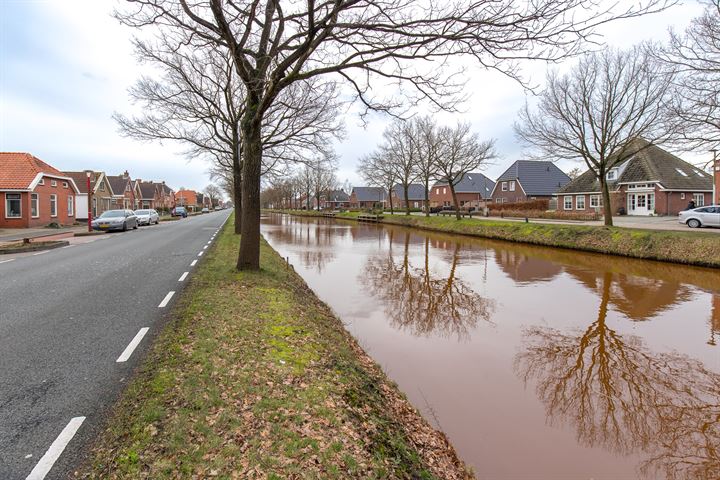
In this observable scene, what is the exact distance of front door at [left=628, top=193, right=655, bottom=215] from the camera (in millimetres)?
36875

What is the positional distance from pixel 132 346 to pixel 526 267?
15009 millimetres

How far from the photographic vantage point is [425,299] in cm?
1127

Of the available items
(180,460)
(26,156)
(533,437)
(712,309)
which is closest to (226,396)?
(180,460)

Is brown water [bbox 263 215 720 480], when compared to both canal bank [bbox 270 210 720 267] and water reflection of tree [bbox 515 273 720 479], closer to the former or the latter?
water reflection of tree [bbox 515 273 720 479]

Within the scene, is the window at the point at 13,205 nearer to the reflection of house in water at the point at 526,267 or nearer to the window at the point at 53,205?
the window at the point at 53,205

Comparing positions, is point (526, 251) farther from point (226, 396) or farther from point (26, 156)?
point (26, 156)

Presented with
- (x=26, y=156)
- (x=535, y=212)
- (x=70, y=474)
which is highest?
(x=26, y=156)

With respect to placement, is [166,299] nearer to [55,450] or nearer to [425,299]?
[55,450]

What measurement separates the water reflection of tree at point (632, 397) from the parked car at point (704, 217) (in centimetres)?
A: 2223

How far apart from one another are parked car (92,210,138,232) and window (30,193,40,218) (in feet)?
16.2

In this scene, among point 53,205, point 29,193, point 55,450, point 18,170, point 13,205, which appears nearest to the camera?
point 55,450

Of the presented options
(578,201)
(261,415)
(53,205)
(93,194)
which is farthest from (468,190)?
(261,415)

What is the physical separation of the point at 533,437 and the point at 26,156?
1492 inches

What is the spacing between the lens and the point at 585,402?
5637 mm
